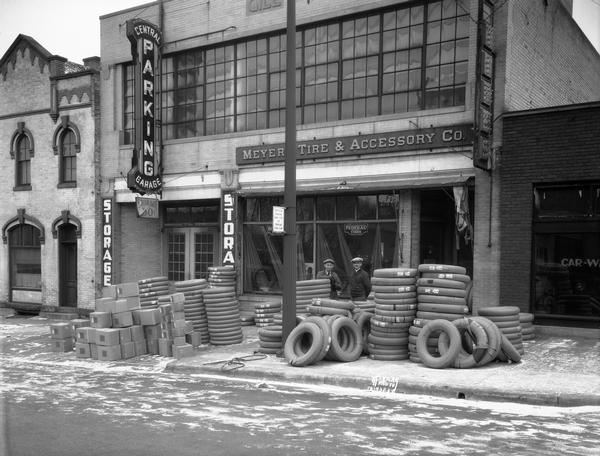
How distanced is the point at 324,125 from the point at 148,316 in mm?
6498

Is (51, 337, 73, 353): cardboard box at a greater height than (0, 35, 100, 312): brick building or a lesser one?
lesser

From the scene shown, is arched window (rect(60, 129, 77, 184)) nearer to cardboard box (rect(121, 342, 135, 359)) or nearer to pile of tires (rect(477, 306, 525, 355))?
cardboard box (rect(121, 342, 135, 359))

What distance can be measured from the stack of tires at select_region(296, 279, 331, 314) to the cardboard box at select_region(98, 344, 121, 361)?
12.5 ft

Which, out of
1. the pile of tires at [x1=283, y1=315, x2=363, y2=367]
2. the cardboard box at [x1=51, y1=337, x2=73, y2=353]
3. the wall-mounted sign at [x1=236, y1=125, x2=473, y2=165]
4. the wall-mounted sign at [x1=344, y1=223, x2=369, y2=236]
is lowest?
the cardboard box at [x1=51, y1=337, x2=73, y2=353]

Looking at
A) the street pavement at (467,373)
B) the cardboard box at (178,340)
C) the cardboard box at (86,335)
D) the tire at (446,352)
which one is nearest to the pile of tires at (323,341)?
the street pavement at (467,373)

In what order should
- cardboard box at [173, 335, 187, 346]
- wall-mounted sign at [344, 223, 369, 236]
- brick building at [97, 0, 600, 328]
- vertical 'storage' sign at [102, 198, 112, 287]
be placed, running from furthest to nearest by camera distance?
vertical 'storage' sign at [102, 198, 112, 287] → wall-mounted sign at [344, 223, 369, 236] → brick building at [97, 0, 600, 328] → cardboard box at [173, 335, 187, 346]

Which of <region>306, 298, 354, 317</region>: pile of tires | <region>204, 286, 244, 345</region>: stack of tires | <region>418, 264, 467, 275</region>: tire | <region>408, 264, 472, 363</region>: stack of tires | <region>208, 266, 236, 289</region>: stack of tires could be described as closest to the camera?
<region>408, 264, 472, 363</region>: stack of tires

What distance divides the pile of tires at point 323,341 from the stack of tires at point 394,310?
439 mm

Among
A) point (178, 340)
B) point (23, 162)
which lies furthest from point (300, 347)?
point (23, 162)

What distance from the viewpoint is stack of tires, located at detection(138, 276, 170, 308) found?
14469 mm

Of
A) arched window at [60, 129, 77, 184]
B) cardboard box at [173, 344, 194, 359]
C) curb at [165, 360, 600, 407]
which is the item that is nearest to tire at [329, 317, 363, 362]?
curb at [165, 360, 600, 407]

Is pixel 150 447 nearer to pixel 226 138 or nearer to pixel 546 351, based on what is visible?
pixel 546 351

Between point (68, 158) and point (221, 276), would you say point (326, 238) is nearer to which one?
point (221, 276)

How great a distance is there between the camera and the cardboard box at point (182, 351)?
1229 cm
